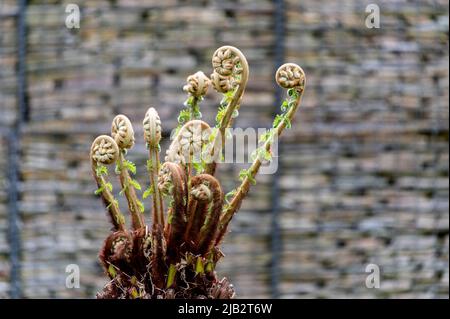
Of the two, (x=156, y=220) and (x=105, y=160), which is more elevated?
Result: (x=105, y=160)

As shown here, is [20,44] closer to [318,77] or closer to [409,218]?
[318,77]

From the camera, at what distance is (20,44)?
4289mm

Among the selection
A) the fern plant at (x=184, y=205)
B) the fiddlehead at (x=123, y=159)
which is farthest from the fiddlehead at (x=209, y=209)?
the fiddlehead at (x=123, y=159)

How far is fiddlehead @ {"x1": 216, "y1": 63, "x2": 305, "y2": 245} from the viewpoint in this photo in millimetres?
1654

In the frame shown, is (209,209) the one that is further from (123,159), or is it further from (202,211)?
(123,159)

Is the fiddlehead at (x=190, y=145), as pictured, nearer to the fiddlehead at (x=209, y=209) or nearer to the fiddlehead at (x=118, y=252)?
the fiddlehead at (x=209, y=209)

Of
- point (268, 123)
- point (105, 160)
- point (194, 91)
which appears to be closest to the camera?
point (105, 160)

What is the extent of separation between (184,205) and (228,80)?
0.81 feet

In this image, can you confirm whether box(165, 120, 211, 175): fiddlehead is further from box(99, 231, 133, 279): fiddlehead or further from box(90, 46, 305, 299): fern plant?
box(99, 231, 133, 279): fiddlehead

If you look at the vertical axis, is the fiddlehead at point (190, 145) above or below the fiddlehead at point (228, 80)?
below

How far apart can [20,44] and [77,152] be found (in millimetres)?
604

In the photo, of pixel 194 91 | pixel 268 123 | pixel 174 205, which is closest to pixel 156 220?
pixel 174 205

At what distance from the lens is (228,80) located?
65.0 inches

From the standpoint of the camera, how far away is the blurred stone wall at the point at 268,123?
4148 mm
